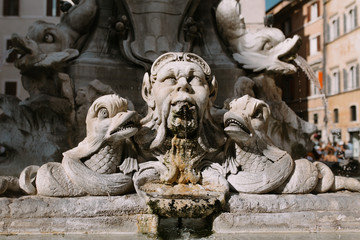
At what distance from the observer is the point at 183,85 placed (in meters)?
3.37

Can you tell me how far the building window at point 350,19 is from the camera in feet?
89.6

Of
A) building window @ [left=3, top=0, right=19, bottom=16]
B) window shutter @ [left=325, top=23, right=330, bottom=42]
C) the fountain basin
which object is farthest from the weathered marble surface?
window shutter @ [left=325, top=23, right=330, bottom=42]

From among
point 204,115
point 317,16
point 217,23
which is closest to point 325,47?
point 317,16

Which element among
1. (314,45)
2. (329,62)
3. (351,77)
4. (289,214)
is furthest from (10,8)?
(289,214)

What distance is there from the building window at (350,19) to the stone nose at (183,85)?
26584 mm

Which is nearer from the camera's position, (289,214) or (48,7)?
(289,214)

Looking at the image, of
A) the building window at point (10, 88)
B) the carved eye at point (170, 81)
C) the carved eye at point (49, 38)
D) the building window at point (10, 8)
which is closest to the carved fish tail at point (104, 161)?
the carved eye at point (170, 81)

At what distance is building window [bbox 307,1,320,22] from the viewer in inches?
1230

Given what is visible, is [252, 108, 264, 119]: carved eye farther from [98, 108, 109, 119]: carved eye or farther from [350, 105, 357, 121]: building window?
[350, 105, 357, 121]: building window

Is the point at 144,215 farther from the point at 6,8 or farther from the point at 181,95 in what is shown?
the point at 6,8

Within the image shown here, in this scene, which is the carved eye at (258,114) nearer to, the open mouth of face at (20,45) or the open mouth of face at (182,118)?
the open mouth of face at (182,118)

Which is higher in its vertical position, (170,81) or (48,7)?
(48,7)

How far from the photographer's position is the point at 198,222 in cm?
335

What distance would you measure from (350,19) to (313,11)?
4249mm
